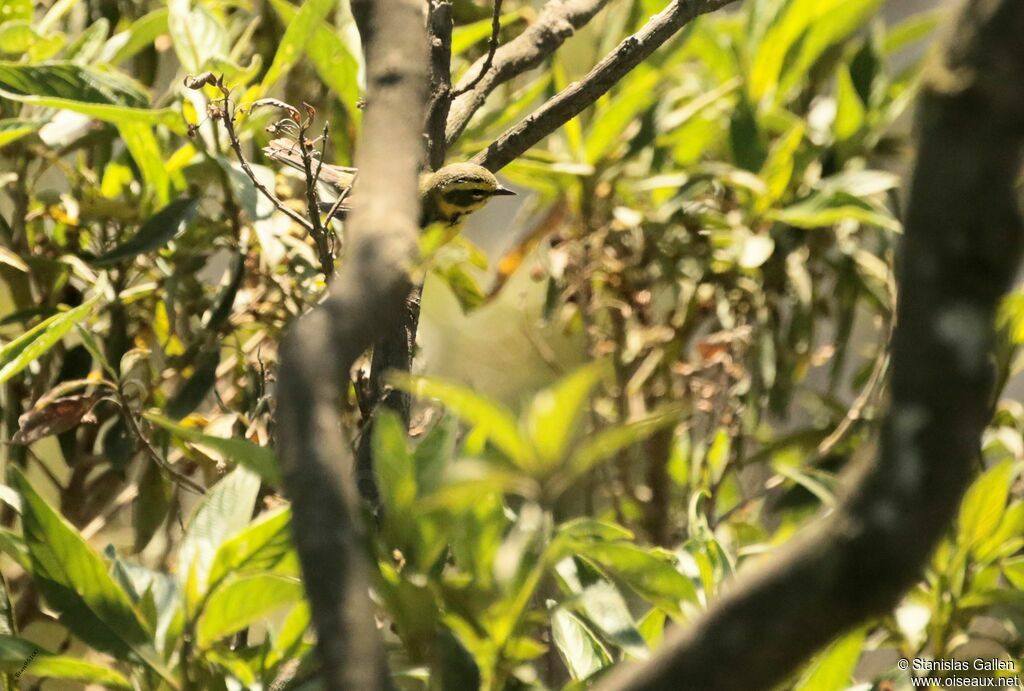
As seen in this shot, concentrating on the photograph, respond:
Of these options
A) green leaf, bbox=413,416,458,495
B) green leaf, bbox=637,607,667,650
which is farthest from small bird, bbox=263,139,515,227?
green leaf, bbox=637,607,667,650

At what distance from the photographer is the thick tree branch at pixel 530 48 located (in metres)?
1.06

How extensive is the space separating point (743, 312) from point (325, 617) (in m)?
1.20

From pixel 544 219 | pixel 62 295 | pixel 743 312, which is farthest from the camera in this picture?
pixel 544 219

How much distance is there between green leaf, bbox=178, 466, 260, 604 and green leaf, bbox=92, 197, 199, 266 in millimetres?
366

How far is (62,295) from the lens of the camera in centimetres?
133

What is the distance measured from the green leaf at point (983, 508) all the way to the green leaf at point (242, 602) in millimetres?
716

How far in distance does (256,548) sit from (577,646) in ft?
0.85

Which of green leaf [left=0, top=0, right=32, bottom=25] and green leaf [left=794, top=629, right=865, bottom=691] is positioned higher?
green leaf [left=0, top=0, right=32, bottom=25]

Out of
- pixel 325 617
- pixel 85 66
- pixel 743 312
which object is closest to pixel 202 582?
pixel 325 617

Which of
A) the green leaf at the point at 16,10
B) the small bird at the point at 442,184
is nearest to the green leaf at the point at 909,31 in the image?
the small bird at the point at 442,184

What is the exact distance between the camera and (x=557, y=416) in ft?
2.02

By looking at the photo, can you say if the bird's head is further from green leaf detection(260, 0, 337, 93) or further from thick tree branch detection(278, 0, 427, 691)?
thick tree branch detection(278, 0, 427, 691)

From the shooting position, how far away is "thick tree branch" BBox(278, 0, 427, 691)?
466 millimetres

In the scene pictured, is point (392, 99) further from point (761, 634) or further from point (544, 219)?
point (544, 219)
